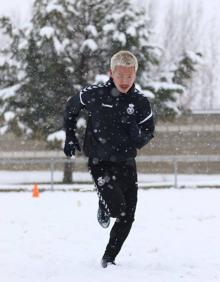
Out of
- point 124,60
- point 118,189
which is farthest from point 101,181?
point 124,60

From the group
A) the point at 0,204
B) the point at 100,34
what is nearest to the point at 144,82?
the point at 100,34

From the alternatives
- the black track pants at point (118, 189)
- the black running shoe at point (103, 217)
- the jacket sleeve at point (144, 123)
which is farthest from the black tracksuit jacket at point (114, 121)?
the black running shoe at point (103, 217)

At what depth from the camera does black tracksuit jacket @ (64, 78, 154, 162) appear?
4.94 meters

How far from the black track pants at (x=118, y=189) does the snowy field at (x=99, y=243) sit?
0.94 ft

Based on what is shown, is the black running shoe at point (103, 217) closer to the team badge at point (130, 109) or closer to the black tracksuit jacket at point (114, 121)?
the black tracksuit jacket at point (114, 121)

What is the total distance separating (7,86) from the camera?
21.8m

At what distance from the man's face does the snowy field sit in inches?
60.6

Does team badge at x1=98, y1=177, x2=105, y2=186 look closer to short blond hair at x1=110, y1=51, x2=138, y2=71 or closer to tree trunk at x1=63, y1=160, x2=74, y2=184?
short blond hair at x1=110, y1=51, x2=138, y2=71

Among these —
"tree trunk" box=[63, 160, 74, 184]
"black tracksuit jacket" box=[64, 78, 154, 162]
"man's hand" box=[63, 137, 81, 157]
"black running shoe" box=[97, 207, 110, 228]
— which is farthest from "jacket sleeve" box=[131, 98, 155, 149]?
"tree trunk" box=[63, 160, 74, 184]

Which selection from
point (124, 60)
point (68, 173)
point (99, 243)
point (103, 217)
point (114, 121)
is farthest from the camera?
point (68, 173)

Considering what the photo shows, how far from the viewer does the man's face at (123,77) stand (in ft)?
15.9

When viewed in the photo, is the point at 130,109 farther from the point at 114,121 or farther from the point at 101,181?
the point at 101,181

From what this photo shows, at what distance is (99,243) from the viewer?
6.92m

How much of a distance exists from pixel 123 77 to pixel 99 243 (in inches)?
106
